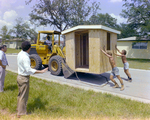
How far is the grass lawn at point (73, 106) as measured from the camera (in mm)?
3658

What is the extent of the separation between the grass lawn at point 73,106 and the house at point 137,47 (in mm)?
18993

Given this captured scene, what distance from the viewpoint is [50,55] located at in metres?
9.24

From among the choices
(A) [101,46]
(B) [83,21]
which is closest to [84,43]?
(A) [101,46]

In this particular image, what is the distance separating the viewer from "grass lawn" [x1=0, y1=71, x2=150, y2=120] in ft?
12.0

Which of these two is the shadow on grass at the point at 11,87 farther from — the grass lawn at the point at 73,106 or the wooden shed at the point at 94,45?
the wooden shed at the point at 94,45

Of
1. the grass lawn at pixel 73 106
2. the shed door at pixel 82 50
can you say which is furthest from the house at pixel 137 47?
the grass lawn at pixel 73 106

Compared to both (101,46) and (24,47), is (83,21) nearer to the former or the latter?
(101,46)

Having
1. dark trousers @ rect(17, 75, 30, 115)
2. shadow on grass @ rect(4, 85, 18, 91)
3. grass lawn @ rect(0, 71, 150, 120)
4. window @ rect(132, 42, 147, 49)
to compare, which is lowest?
grass lawn @ rect(0, 71, 150, 120)

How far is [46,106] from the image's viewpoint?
13.8 feet

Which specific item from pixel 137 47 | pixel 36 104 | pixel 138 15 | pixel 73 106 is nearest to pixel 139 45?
pixel 137 47

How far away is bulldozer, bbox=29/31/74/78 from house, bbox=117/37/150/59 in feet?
52.7

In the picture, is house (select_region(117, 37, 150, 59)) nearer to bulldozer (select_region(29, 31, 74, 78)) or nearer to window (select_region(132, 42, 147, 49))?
window (select_region(132, 42, 147, 49))

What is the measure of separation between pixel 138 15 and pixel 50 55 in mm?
15049

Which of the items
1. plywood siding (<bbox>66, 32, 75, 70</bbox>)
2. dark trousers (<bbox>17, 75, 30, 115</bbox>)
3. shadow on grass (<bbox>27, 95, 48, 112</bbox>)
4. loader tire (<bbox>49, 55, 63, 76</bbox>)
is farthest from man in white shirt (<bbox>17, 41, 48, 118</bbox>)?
loader tire (<bbox>49, 55, 63, 76</bbox>)
